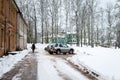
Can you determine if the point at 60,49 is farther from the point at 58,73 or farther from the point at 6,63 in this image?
the point at 58,73

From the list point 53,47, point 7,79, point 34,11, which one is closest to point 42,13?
point 34,11

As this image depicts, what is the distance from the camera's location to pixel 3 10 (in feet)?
92.3

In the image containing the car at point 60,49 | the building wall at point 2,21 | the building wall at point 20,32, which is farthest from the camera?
the building wall at point 20,32

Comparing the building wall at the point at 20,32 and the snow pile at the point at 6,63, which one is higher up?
the building wall at the point at 20,32

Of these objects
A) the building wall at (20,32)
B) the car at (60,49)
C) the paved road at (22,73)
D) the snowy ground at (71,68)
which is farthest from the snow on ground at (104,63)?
the building wall at (20,32)

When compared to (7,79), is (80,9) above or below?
above

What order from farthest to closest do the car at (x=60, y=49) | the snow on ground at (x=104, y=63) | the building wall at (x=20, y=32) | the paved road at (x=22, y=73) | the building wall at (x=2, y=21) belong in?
the building wall at (x=20, y=32), the car at (x=60, y=49), the building wall at (x=2, y=21), the snow on ground at (x=104, y=63), the paved road at (x=22, y=73)

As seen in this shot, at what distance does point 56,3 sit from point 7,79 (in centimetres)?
5919

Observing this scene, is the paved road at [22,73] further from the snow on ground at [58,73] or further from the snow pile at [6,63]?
the snow pile at [6,63]

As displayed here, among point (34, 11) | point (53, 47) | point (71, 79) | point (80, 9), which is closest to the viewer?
point (71, 79)

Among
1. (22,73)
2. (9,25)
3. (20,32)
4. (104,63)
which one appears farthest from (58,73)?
(20,32)

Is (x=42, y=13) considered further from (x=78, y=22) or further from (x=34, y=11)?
(x=78, y=22)

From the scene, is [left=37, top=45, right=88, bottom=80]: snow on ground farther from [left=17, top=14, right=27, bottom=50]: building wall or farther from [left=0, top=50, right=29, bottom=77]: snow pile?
[left=17, top=14, right=27, bottom=50]: building wall

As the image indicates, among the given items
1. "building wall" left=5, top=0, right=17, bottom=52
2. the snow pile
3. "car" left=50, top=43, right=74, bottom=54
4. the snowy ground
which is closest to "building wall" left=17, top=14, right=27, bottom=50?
"car" left=50, top=43, right=74, bottom=54
